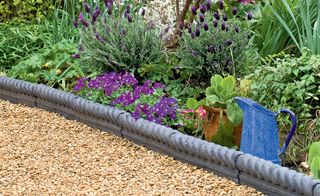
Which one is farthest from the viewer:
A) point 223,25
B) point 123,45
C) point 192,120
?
point 123,45

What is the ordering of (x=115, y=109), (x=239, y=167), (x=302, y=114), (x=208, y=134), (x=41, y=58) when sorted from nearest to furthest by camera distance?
(x=239, y=167) → (x=302, y=114) → (x=208, y=134) → (x=115, y=109) → (x=41, y=58)

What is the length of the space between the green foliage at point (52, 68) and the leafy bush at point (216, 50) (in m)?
1.06

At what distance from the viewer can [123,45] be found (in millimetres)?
5438

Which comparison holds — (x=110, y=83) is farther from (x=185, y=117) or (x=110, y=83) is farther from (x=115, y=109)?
(x=185, y=117)

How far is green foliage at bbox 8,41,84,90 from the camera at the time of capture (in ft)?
19.9

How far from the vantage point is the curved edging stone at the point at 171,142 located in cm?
361

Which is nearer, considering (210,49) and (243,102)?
(243,102)

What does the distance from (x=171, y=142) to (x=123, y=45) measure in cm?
129

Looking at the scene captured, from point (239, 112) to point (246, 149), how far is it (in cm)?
36

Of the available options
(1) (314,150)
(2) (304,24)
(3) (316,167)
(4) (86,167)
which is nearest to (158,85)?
(4) (86,167)

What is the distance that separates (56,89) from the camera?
18.9ft

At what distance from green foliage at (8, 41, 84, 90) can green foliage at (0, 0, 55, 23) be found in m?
1.31

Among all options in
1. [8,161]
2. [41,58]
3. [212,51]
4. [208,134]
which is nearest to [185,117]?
[208,134]

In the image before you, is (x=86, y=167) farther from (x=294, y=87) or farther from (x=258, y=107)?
(x=294, y=87)
